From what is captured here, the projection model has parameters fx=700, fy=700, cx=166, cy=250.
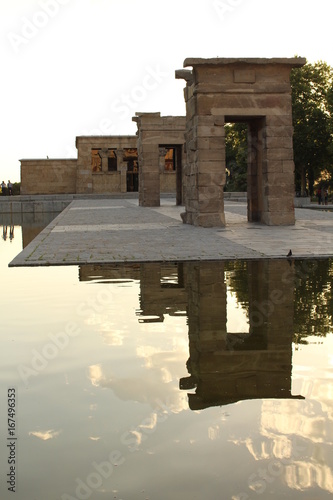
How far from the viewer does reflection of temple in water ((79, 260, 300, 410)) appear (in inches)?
174

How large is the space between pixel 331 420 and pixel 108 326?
9.54 ft

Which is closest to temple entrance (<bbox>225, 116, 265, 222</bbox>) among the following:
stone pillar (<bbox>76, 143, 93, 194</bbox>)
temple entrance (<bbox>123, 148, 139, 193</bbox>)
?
temple entrance (<bbox>123, 148, 139, 193</bbox>)

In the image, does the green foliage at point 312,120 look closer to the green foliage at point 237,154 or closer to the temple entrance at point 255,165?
the green foliage at point 237,154

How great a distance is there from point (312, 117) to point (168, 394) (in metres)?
52.6

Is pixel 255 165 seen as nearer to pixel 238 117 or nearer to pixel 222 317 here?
pixel 238 117

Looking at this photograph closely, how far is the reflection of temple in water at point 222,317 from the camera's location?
4426 mm

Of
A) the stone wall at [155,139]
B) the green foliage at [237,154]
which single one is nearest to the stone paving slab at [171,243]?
the stone wall at [155,139]

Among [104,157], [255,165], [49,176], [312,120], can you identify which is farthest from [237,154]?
[255,165]

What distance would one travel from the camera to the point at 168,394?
14.0ft

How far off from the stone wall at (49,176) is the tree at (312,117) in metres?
20.5

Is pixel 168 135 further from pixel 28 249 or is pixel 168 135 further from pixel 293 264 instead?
pixel 293 264

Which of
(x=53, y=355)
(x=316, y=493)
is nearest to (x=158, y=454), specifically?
(x=316, y=493)

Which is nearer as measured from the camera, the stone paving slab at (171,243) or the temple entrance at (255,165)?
the stone paving slab at (171,243)

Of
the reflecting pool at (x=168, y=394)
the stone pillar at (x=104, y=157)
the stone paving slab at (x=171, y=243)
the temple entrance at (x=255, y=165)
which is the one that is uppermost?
the stone pillar at (x=104, y=157)
